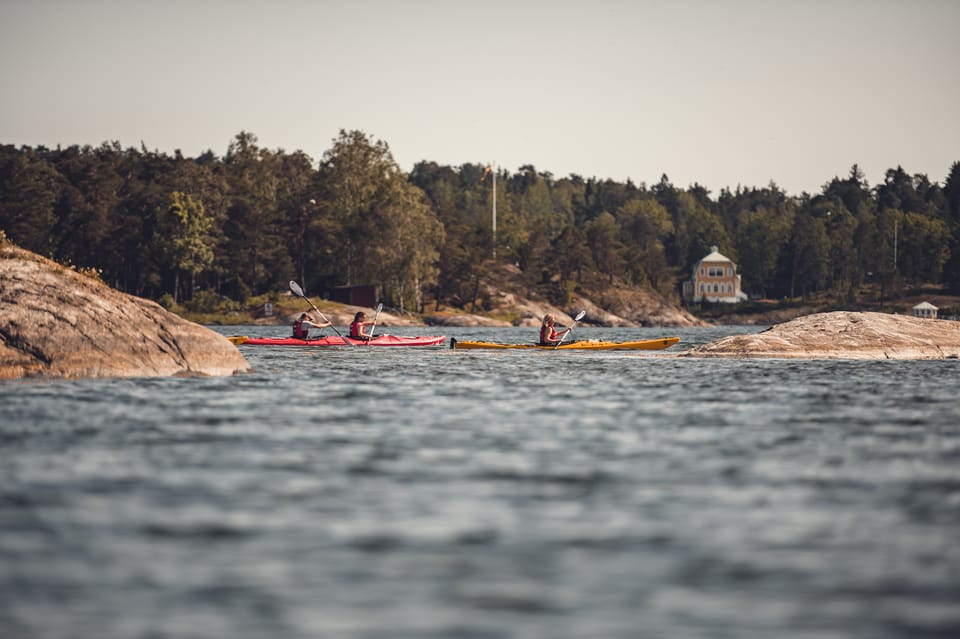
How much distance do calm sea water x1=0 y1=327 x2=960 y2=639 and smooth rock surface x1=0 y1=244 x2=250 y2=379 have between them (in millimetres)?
3323

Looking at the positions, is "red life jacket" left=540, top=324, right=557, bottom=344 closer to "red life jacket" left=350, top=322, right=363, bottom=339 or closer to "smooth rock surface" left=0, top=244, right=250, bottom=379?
"red life jacket" left=350, top=322, right=363, bottom=339

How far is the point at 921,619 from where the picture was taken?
712cm

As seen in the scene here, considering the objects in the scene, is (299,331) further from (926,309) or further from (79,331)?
A: (926,309)

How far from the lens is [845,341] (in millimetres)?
35812

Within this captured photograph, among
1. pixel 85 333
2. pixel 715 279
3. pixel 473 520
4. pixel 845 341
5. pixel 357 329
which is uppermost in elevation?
pixel 715 279

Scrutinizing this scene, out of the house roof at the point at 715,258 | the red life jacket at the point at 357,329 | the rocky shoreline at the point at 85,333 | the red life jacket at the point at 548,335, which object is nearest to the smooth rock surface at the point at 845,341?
the red life jacket at the point at 548,335

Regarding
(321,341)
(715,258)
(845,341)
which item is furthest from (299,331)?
(715,258)

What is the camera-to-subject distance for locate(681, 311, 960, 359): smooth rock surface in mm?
35656

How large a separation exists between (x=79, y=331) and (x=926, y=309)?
143 m

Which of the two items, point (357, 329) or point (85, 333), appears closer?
point (85, 333)

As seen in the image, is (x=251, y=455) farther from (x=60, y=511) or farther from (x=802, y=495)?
(x=802, y=495)

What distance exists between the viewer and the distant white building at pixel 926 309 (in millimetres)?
142875

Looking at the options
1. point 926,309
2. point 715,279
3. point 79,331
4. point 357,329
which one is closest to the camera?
point 79,331

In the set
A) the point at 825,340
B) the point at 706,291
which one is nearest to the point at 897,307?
the point at 706,291
